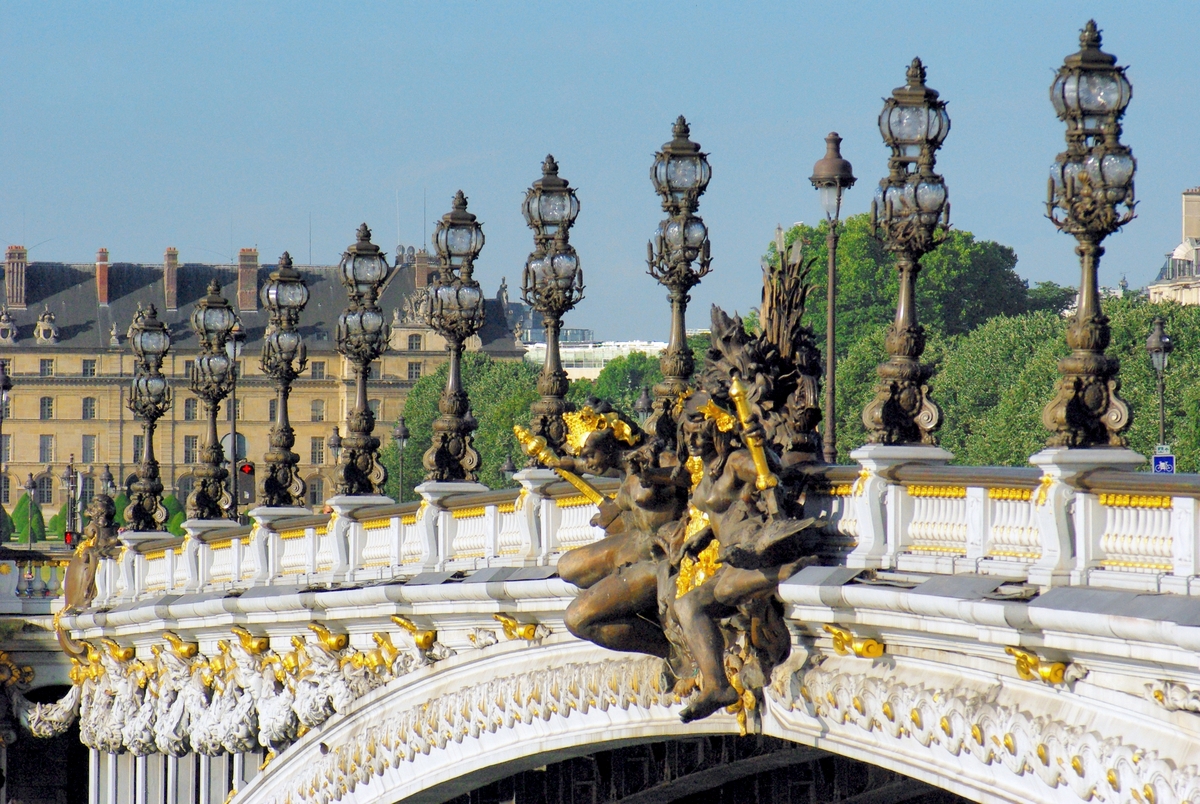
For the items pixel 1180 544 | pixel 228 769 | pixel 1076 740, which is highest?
pixel 1180 544

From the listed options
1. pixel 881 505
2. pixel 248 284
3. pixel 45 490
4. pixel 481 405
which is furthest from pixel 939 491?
pixel 45 490

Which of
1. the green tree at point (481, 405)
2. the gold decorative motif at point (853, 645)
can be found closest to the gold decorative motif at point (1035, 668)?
the gold decorative motif at point (853, 645)

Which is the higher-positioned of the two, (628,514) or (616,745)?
(628,514)

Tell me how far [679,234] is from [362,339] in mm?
8594

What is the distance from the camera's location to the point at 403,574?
31.6 meters

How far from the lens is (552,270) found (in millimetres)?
28953

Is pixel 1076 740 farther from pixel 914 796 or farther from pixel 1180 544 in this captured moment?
pixel 914 796

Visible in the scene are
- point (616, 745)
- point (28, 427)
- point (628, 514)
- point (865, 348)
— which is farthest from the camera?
point (28, 427)

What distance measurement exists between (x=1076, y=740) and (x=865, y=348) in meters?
54.0

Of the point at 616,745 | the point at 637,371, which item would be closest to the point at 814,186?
the point at 616,745

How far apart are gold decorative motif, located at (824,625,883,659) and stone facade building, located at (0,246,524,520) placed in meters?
80.7

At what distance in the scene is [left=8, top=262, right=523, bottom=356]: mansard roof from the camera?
113 m

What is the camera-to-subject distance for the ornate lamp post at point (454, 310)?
31.2 m

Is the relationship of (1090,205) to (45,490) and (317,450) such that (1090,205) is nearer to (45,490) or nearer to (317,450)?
(317,450)
